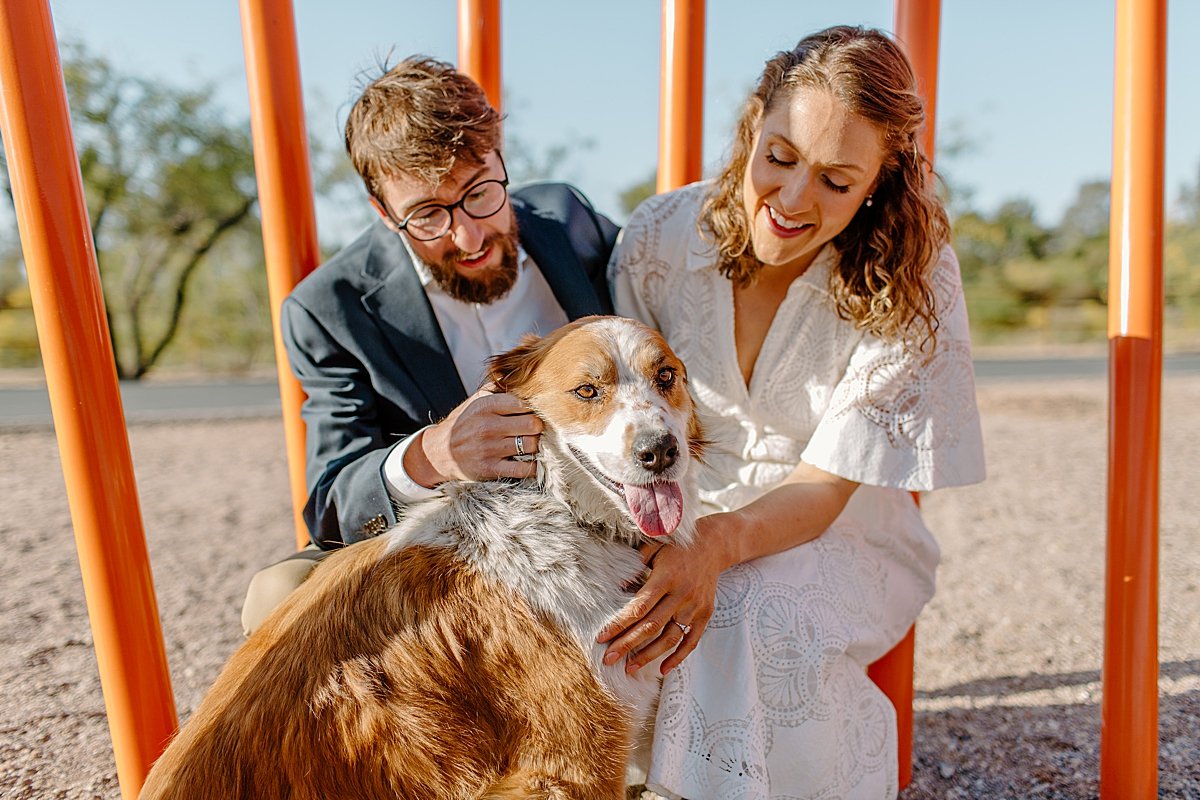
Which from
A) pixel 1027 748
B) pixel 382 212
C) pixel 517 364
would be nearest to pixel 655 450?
pixel 517 364

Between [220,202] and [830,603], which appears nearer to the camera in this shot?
[830,603]

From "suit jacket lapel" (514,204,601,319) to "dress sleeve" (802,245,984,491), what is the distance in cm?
99

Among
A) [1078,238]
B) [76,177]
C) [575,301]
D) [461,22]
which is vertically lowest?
[1078,238]

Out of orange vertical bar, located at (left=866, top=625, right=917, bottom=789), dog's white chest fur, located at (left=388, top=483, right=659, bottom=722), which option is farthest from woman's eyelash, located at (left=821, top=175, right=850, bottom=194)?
orange vertical bar, located at (left=866, top=625, right=917, bottom=789)

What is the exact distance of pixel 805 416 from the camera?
2.89 metres

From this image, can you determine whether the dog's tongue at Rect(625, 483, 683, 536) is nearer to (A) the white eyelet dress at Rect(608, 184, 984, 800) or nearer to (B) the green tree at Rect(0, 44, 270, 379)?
(A) the white eyelet dress at Rect(608, 184, 984, 800)

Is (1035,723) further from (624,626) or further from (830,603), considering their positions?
(624,626)

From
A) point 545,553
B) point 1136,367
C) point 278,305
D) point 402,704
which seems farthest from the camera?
point 278,305

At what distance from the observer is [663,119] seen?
349 centimetres

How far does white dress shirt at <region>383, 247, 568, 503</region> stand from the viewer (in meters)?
3.16

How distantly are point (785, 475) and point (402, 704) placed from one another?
1.59 metres

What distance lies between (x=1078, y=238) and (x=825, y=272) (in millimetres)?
40320

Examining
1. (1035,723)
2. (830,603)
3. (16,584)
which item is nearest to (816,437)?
(830,603)

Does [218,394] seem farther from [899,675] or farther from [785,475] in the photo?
[899,675]
